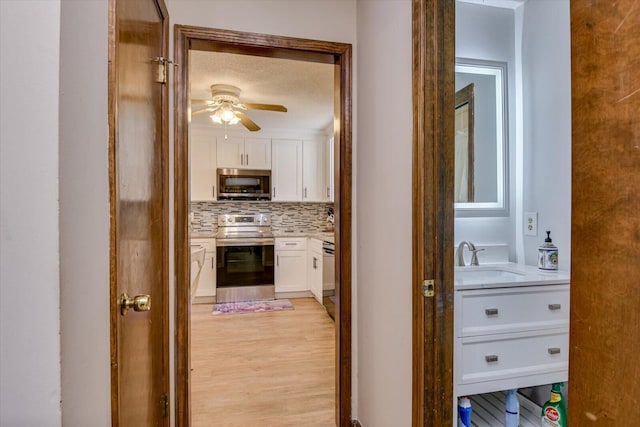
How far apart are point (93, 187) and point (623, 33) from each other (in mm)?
924

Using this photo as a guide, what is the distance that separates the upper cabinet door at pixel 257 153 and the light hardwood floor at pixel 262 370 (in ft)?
7.00

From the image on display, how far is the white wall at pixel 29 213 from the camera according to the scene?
509mm

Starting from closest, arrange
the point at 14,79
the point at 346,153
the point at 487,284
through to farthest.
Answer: the point at 14,79 → the point at 487,284 → the point at 346,153

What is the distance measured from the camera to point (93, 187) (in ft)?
2.30

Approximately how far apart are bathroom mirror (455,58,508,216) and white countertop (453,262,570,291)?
36 cm

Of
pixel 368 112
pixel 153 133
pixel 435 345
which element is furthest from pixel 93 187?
pixel 368 112

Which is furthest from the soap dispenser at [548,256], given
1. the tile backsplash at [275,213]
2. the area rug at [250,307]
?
the tile backsplash at [275,213]

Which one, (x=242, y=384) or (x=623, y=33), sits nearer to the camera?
→ (x=623, y=33)

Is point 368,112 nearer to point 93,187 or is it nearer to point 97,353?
point 93,187

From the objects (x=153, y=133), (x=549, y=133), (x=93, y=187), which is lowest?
(x=93, y=187)

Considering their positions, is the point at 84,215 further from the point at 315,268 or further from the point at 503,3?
the point at 315,268

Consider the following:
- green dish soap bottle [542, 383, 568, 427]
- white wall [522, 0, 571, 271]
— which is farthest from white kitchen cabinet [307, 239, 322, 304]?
green dish soap bottle [542, 383, 568, 427]

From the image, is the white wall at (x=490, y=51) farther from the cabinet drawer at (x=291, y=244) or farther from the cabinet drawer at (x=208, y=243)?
the cabinet drawer at (x=208, y=243)

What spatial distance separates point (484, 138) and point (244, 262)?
11.1 feet
